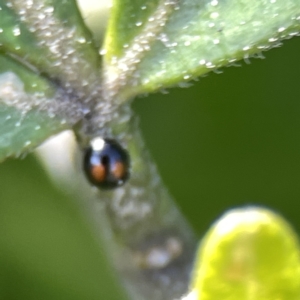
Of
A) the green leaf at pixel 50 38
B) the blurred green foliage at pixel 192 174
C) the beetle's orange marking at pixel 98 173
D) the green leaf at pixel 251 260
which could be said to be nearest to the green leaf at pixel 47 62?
the green leaf at pixel 50 38

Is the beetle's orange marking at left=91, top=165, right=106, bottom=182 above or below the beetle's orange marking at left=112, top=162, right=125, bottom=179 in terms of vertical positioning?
below

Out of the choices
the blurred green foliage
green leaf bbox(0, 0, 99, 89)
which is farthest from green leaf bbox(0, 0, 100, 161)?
the blurred green foliage

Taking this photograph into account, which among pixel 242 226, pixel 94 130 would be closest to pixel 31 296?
pixel 94 130

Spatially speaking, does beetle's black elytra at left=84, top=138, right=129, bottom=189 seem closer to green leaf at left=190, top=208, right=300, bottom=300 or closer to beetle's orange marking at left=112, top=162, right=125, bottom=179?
beetle's orange marking at left=112, top=162, right=125, bottom=179

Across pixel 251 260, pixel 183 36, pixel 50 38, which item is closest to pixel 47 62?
pixel 50 38

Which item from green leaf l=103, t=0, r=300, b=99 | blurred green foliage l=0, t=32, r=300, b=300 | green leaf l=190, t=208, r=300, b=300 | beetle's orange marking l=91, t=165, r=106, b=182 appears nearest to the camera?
green leaf l=190, t=208, r=300, b=300

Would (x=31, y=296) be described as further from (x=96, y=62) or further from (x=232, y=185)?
(x=96, y=62)

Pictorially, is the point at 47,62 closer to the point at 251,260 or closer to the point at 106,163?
the point at 106,163

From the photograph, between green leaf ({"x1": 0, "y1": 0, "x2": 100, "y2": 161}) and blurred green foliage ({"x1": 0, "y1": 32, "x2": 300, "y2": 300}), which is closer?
green leaf ({"x1": 0, "y1": 0, "x2": 100, "y2": 161})
